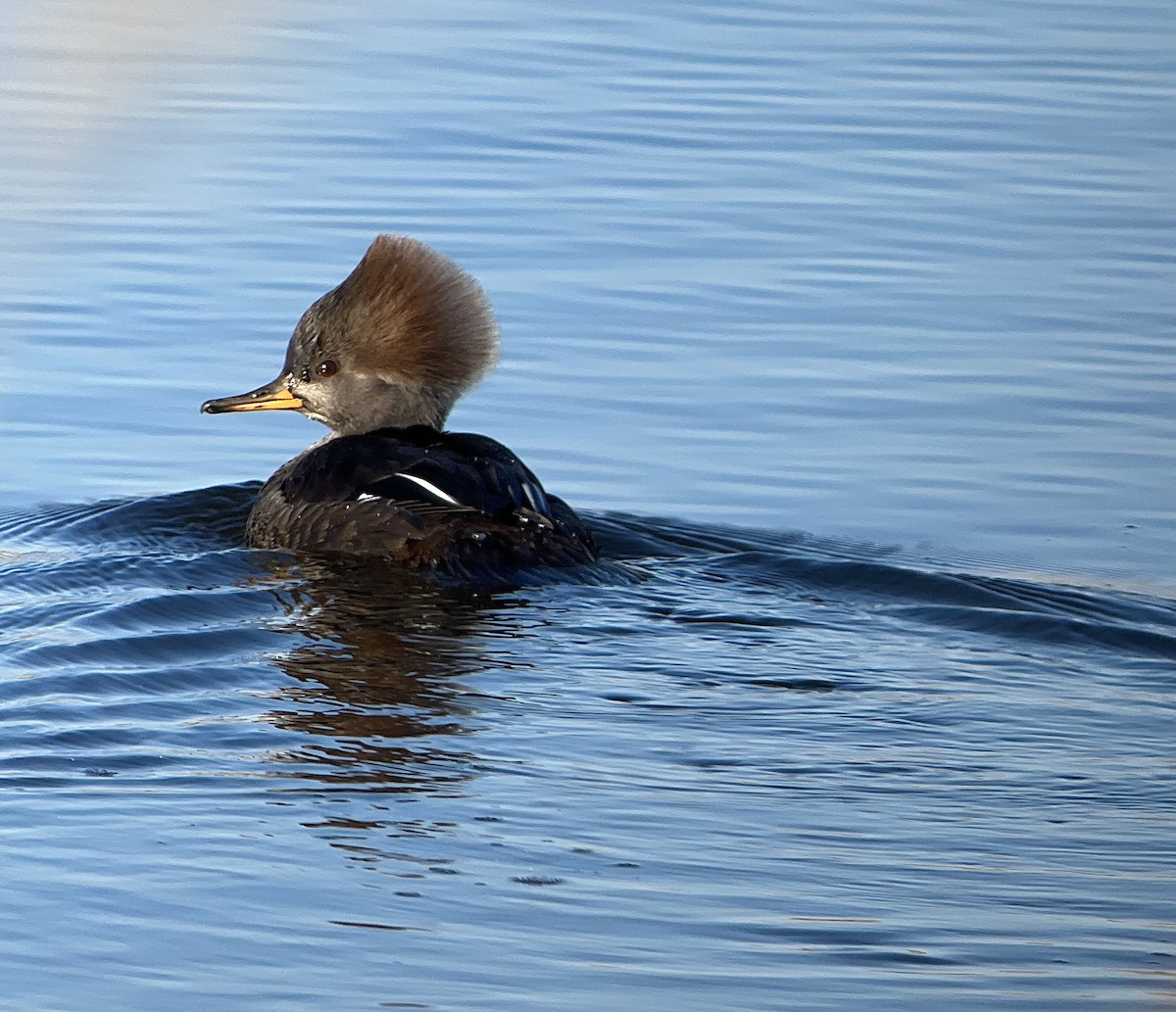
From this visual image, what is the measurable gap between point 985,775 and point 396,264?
3.83 metres

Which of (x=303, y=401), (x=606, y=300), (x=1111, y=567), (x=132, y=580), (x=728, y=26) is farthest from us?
(x=728, y=26)

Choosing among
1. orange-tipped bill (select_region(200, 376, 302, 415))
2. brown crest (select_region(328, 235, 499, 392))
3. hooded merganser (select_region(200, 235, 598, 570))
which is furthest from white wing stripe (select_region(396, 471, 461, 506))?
orange-tipped bill (select_region(200, 376, 302, 415))

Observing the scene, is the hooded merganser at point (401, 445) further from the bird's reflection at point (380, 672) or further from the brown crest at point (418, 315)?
the bird's reflection at point (380, 672)

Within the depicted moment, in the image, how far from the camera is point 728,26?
54.0ft

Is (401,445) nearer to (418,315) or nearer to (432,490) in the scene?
(432,490)

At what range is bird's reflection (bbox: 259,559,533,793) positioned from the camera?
4898 millimetres

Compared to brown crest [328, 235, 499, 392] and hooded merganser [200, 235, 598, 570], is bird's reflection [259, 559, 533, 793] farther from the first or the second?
brown crest [328, 235, 499, 392]

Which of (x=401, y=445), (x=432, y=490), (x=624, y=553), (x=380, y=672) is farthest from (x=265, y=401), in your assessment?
(x=380, y=672)

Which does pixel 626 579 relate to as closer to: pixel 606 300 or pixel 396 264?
pixel 396 264

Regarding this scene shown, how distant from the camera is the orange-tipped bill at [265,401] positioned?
8.23 meters

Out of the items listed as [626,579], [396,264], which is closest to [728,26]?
[396,264]

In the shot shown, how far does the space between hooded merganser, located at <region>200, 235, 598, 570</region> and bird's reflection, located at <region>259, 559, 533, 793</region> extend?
186mm

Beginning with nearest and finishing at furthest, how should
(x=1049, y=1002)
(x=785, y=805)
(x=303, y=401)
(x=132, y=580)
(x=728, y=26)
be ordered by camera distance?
(x=1049, y=1002), (x=785, y=805), (x=132, y=580), (x=303, y=401), (x=728, y=26)

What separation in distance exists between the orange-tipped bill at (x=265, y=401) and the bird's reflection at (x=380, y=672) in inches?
47.8
